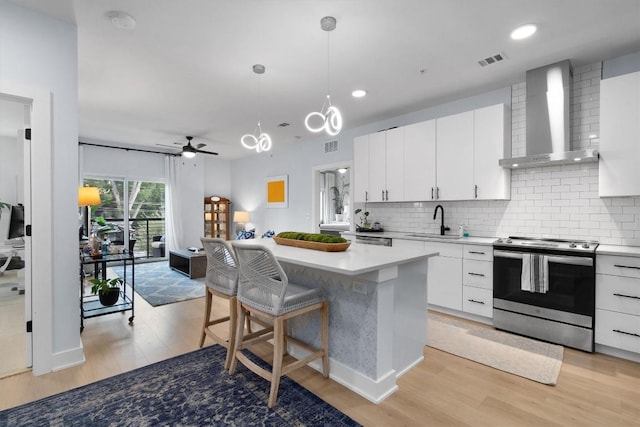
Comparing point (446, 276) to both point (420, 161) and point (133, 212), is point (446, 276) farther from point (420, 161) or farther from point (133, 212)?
point (133, 212)

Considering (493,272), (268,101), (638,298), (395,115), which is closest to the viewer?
(638,298)

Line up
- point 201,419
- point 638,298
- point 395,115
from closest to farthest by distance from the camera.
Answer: point 201,419
point 638,298
point 395,115

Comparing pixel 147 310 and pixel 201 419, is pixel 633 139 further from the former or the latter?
pixel 147 310

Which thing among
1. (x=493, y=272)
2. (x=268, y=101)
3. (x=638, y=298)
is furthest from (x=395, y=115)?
(x=638, y=298)

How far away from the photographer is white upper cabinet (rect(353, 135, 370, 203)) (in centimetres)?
494

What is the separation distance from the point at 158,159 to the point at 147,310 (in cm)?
476

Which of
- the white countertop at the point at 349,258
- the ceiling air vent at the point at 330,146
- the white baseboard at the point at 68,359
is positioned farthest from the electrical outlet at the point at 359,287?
the ceiling air vent at the point at 330,146

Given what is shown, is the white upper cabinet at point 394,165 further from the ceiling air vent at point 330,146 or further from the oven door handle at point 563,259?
the oven door handle at point 563,259

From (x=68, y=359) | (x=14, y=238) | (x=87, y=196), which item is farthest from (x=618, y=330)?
(x=87, y=196)

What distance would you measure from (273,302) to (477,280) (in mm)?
2502

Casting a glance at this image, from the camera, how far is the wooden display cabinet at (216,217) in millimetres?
8344

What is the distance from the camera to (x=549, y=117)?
3254 millimetres

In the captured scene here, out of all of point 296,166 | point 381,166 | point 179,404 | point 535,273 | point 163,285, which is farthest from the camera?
point 296,166

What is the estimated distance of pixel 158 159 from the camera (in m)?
7.59
